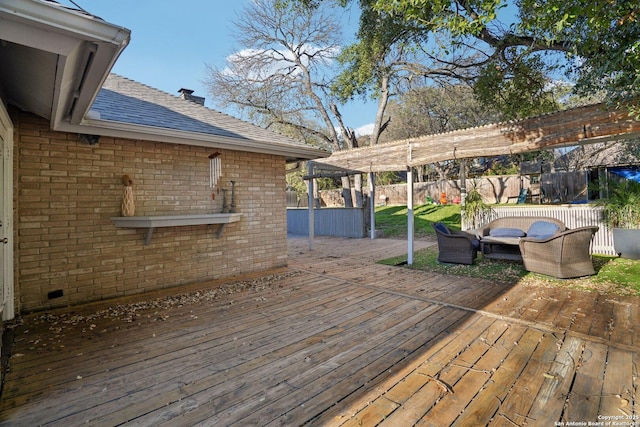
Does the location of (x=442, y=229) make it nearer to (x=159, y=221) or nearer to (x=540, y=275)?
(x=540, y=275)

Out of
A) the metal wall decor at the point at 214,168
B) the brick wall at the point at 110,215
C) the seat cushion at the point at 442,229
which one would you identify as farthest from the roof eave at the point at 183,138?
the seat cushion at the point at 442,229

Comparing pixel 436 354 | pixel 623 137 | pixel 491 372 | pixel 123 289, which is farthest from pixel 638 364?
pixel 123 289

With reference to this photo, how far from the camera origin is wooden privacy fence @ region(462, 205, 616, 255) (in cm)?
744

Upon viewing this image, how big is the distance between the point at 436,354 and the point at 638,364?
1.71m

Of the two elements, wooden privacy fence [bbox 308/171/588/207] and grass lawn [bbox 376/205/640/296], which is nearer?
grass lawn [bbox 376/205/640/296]

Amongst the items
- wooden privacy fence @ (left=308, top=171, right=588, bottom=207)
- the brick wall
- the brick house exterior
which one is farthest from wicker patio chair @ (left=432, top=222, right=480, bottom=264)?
wooden privacy fence @ (left=308, top=171, right=588, bottom=207)

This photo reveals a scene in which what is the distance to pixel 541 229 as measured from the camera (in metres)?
6.86

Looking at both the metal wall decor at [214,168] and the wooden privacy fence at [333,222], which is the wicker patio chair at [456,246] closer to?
the metal wall decor at [214,168]

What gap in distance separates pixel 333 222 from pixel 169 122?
9.46m

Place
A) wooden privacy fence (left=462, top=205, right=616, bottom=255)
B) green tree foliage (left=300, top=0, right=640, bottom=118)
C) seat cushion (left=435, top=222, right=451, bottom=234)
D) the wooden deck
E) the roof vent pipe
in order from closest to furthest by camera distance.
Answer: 1. the wooden deck
2. green tree foliage (left=300, top=0, right=640, bottom=118)
3. seat cushion (left=435, top=222, right=451, bottom=234)
4. wooden privacy fence (left=462, top=205, right=616, bottom=255)
5. the roof vent pipe

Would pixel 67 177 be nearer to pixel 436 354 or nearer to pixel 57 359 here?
pixel 57 359

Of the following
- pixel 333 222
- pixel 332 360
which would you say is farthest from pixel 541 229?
pixel 333 222

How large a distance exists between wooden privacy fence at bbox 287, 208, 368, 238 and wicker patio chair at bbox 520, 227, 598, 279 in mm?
7434

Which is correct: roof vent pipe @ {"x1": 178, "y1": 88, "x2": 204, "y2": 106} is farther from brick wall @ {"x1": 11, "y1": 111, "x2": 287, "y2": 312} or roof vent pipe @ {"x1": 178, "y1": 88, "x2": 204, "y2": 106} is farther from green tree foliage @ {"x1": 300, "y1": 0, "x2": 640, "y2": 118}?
green tree foliage @ {"x1": 300, "y1": 0, "x2": 640, "y2": 118}
